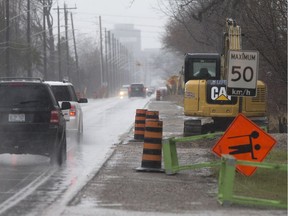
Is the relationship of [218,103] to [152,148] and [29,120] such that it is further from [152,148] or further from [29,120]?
[29,120]

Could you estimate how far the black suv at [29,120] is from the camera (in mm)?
14109

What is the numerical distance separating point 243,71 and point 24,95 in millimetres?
4605

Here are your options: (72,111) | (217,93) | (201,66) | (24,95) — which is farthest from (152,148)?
(201,66)

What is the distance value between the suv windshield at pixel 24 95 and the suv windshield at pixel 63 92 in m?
6.52

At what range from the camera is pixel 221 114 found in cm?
1984

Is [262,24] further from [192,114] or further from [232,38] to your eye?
[192,114]

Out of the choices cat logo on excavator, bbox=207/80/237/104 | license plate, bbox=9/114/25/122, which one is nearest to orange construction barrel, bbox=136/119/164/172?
license plate, bbox=9/114/25/122

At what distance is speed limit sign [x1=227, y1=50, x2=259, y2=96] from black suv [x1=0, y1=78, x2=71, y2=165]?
3739mm

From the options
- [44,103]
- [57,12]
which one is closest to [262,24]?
[44,103]

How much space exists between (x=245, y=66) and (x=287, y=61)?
5.85 meters

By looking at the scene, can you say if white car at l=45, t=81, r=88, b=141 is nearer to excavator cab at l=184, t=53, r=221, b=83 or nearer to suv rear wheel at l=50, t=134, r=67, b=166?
excavator cab at l=184, t=53, r=221, b=83

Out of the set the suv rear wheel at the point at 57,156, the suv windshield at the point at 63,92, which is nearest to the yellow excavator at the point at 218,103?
the suv windshield at the point at 63,92

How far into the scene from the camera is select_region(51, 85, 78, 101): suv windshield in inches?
834

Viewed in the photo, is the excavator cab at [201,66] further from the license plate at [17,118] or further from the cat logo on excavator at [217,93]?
the license plate at [17,118]
